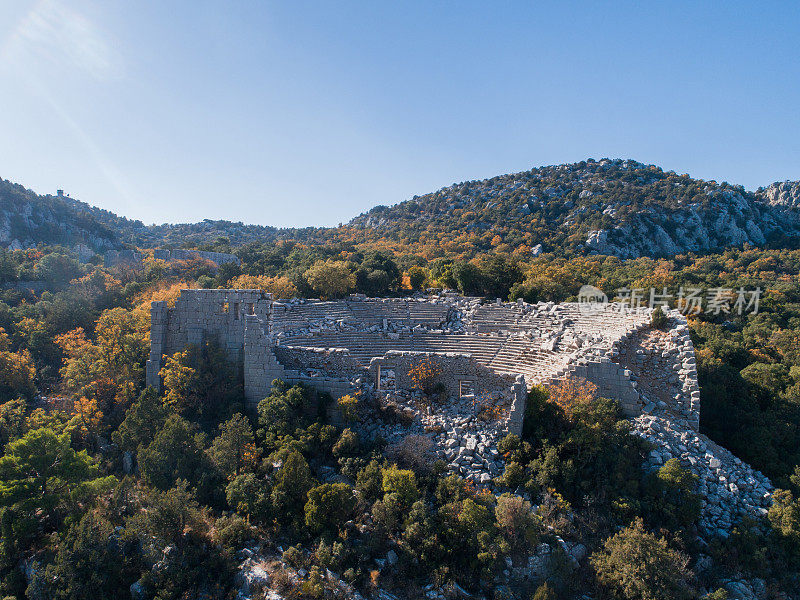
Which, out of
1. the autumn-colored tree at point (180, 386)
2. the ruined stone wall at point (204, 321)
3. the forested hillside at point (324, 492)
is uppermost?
the ruined stone wall at point (204, 321)

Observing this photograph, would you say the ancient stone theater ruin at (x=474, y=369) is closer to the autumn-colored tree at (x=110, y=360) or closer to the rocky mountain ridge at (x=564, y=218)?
the autumn-colored tree at (x=110, y=360)

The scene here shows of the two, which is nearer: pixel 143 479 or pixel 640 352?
pixel 143 479

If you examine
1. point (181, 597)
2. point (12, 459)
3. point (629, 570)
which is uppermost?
point (12, 459)

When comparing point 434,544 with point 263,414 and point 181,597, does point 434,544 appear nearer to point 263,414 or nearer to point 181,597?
point 181,597

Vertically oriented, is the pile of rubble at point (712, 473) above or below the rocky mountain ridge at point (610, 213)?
below

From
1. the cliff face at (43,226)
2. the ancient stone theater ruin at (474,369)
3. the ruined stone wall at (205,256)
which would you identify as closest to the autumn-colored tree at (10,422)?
the ancient stone theater ruin at (474,369)

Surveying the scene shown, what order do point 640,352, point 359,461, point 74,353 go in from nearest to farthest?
point 359,461
point 640,352
point 74,353

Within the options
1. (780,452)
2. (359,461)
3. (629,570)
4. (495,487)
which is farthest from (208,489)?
(780,452)

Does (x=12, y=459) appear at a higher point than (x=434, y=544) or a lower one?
higher

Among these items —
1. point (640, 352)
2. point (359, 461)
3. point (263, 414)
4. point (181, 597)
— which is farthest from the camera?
point (640, 352)
